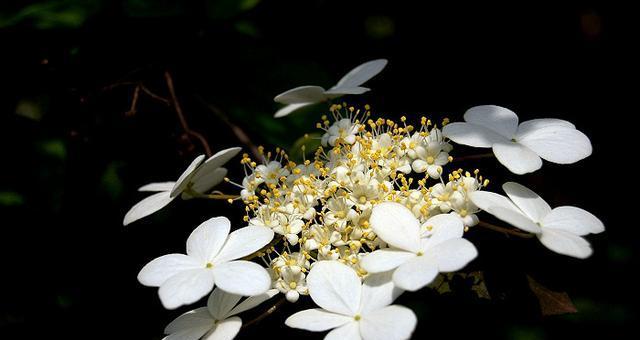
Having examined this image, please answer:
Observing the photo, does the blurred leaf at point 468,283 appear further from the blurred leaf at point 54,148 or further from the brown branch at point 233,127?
the blurred leaf at point 54,148

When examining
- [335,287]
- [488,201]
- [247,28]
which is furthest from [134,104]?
[488,201]

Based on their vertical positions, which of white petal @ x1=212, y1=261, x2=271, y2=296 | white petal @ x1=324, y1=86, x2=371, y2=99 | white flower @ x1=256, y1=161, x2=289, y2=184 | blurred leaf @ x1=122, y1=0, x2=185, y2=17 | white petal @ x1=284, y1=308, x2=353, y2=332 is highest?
blurred leaf @ x1=122, y1=0, x2=185, y2=17

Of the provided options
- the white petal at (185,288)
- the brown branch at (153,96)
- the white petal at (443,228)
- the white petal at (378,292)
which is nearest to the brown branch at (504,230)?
the white petal at (443,228)

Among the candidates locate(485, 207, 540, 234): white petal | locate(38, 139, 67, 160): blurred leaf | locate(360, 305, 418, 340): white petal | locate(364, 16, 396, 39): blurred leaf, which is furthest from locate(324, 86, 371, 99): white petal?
locate(364, 16, 396, 39): blurred leaf

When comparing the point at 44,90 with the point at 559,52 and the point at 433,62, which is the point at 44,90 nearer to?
the point at 433,62

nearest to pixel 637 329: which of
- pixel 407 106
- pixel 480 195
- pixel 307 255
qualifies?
pixel 407 106

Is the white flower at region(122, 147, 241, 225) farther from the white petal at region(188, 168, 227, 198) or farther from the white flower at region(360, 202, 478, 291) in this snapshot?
the white flower at region(360, 202, 478, 291)

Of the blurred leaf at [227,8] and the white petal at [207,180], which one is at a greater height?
the blurred leaf at [227,8]
